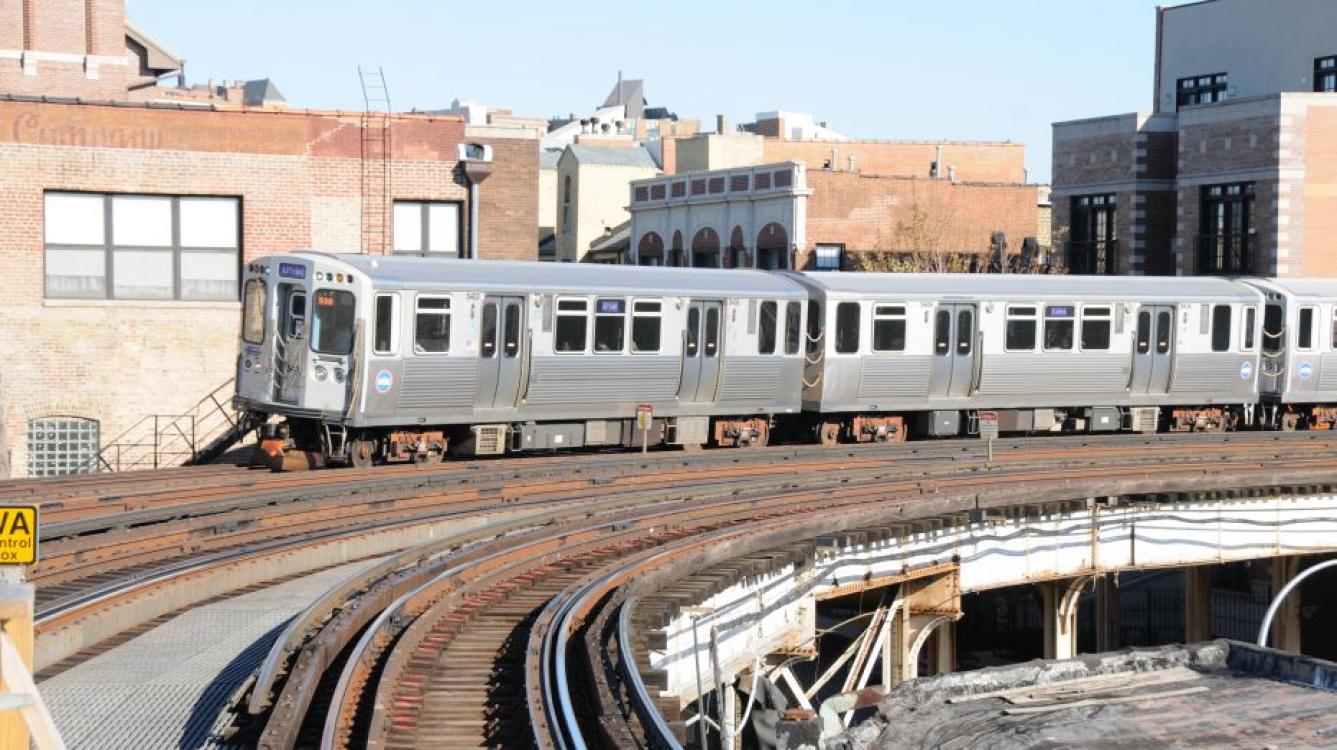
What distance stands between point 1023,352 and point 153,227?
616 inches

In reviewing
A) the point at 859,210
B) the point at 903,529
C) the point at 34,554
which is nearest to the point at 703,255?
the point at 859,210

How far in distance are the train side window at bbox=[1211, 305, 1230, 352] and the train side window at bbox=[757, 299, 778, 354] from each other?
953cm

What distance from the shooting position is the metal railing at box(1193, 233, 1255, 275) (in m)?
50.8

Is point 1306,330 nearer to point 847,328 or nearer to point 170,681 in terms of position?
point 847,328

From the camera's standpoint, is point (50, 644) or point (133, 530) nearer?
point (50, 644)

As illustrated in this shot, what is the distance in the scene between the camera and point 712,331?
97.6 feet

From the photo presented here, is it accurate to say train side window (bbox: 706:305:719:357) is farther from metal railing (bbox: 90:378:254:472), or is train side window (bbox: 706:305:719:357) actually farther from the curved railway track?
metal railing (bbox: 90:378:254:472)

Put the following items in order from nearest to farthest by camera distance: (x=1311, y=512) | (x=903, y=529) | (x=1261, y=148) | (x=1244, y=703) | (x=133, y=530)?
1. (x=1244, y=703)
2. (x=133, y=530)
3. (x=903, y=529)
4. (x=1311, y=512)
5. (x=1261, y=148)

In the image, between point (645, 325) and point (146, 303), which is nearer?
point (645, 325)

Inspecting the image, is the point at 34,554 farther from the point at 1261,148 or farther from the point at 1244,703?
the point at 1261,148

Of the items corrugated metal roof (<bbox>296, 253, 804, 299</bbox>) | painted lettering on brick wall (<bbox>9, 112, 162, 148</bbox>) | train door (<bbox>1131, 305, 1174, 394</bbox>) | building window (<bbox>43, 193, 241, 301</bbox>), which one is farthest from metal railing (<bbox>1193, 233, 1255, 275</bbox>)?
painted lettering on brick wall (<bbox>9, 112, 162, 148</bbox>)

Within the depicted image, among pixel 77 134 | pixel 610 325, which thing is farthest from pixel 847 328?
pixel 77 134

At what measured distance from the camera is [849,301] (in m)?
30.8

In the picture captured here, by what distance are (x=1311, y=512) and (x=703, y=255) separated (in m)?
41.5
